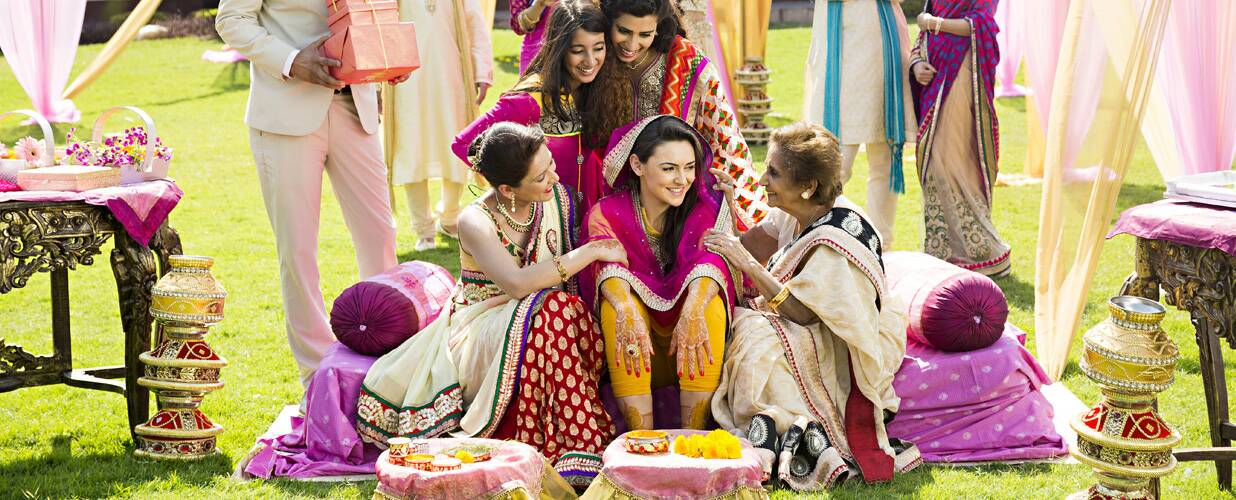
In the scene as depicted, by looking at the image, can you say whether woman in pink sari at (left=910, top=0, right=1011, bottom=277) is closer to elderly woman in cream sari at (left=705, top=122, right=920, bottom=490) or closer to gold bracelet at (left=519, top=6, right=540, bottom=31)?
gold bracelet at (left=519, top=6, right=540, bottom=31)

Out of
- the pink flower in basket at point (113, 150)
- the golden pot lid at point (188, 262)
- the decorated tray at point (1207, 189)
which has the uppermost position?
the pink flower in basket at point (113, 150)

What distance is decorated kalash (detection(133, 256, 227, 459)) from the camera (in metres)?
4.23

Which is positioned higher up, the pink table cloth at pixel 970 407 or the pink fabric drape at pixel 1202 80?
the pink fabric drape at pixel 1202 80

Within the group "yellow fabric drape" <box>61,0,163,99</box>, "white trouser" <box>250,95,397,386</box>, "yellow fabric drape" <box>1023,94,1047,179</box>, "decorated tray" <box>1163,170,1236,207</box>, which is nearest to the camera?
"decorated tray" <box>1163,170,1236,207</box>

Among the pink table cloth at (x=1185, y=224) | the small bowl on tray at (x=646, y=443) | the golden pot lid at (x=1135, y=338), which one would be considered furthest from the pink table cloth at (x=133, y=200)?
the pink table cloth at (x=1185, y=224)

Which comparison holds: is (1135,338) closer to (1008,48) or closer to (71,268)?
(71,268)

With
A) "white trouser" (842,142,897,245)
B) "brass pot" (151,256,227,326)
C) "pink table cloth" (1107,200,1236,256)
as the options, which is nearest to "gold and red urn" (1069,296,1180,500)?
"pink table cloth" (1107,200,1236,256)

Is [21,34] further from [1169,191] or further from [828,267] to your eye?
[1169,191]

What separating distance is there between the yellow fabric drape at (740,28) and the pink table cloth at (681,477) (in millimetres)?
7088

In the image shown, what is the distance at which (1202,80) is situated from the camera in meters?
4.69

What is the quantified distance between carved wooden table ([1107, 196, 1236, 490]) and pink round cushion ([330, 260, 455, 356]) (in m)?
2.33

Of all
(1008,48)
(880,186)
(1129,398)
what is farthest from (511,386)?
(1008,48)

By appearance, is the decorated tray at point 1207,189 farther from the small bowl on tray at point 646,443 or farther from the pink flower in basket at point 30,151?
the pink flower in basket at point 30,151

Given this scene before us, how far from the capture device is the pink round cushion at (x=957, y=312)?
445 centimetres
